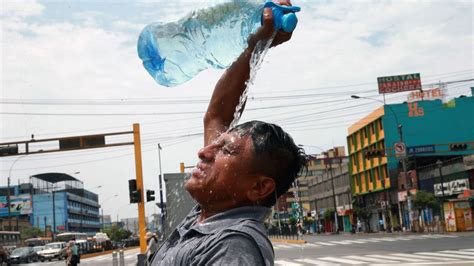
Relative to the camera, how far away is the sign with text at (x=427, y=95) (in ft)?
209

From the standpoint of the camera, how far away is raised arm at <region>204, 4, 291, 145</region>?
2.46m

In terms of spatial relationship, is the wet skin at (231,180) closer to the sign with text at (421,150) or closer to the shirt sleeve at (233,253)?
the shirt sleeve at (233,253)

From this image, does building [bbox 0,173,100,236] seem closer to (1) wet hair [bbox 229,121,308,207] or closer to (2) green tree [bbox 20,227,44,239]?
(2) green tree [bbox 20,227,44,239]

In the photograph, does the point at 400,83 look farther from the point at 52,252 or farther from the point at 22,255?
the point at 22,255

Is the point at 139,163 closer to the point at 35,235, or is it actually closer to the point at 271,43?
the point at 271,43

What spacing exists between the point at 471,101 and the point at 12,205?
60.6 m

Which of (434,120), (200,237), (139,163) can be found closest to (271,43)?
(200,237)

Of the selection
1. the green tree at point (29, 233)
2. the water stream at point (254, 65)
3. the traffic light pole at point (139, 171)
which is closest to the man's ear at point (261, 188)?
the water stream at point (254, 65)

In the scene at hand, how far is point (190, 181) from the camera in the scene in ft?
6.34

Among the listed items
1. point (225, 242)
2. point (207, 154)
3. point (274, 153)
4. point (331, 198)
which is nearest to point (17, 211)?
point (331, 198)

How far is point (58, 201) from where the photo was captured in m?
109

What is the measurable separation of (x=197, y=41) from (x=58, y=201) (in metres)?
111

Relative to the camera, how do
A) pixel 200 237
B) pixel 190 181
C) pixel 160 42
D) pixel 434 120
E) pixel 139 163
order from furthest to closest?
pixel 434 120 → pixel 139 163 → pixel 160 42 → pixel 190 181 → pixel 200 237

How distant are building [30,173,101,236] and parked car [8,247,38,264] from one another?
57.0 metres
